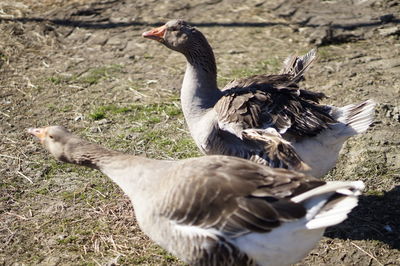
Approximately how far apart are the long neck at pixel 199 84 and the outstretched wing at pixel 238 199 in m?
1.32

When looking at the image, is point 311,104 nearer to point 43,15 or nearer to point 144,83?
point 144,83

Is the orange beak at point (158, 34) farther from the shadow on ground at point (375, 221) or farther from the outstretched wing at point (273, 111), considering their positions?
the shadow on ground at point (375, 221)

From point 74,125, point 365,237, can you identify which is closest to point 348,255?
point 365,237

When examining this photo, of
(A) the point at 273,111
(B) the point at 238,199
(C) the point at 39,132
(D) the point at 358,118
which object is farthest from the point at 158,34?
(B) the point at 238,199

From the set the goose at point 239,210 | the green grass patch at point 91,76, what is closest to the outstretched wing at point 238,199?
the goose at point 239,210

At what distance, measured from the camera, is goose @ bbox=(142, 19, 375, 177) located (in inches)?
189

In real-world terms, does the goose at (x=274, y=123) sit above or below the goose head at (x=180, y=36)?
below

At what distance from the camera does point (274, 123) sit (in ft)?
15.9

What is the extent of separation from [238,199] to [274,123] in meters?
1.13

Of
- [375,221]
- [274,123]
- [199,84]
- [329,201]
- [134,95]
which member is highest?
[199,84]

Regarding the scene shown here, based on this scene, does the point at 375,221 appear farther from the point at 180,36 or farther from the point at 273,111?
the point at 180,36

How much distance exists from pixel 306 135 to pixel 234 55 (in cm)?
341

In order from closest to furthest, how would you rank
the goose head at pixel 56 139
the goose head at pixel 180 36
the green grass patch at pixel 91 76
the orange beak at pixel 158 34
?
the goose head at pixel 56 139
the goose head at pixel 180 36
the orange beak at pixel 158 34
the green grass patch at pixel 91 76

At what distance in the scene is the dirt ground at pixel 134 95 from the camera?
4.90 metres
